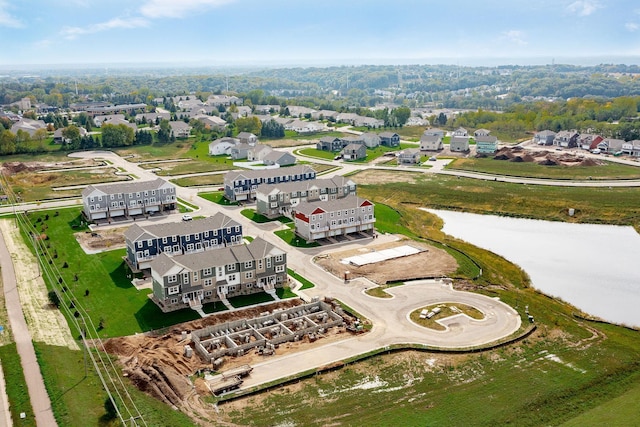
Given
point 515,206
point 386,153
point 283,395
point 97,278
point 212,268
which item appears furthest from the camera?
point 386,153

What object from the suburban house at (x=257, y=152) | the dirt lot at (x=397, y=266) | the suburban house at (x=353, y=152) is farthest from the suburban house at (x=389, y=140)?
the dirt lot at (x=397, y=266)

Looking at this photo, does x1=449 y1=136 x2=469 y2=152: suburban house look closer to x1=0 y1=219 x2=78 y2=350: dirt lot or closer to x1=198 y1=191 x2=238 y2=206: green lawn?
x1=198 y1=191 x2=238 y2=206: green lawn

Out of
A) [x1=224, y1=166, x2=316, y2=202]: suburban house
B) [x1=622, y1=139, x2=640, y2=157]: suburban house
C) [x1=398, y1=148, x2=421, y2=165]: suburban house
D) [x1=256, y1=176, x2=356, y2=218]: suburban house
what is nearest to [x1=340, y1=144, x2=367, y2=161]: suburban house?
[x1=398, y1=148, x2=421, y2=165]: suburban house

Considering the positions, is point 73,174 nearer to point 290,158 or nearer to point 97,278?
point 290,158

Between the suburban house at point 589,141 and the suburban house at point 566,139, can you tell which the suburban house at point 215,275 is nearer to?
the suburban house at point 589,141

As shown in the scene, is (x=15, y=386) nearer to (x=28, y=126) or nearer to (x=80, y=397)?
(x=80, y=397)

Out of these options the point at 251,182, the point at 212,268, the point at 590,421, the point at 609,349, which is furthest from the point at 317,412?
the point at 251,182
